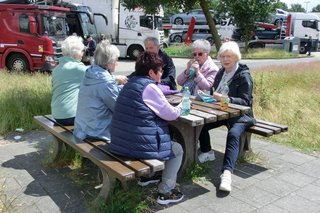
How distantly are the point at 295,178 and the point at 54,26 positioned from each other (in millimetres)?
11283

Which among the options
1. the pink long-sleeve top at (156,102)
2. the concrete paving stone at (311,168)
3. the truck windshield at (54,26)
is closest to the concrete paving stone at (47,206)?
the pink long-sleeve top at (156,102)

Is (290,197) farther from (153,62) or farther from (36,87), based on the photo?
(36,87)

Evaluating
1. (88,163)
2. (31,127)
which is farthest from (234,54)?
(31,127)

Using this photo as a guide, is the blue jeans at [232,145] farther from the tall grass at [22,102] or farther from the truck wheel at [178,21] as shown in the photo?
the truck wheel at [178,21]

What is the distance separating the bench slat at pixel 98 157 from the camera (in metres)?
2.88

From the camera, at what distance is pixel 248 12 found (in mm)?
25859

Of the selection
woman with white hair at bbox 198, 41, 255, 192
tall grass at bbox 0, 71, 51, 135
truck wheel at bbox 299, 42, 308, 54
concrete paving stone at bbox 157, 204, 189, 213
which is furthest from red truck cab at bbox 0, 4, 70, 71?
truck wheel at bbox 299, 42, 308, 54

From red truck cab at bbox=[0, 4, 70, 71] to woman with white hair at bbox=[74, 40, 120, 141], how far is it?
9163 mm

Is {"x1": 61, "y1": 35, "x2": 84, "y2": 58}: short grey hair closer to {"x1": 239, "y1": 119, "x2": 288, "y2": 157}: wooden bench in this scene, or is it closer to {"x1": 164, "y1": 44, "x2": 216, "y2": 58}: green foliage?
{"x1": 239, "y1": 119, "x2": 288, "y2": 157}: wooden bench

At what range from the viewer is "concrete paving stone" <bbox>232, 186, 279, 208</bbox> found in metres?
3.50

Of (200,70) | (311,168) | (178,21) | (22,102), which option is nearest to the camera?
(311,168)

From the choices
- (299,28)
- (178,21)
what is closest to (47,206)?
(299,28)

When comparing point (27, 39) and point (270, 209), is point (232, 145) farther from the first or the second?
point (27, 39)

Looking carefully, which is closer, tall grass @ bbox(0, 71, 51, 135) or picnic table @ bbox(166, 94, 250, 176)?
picnic table @ bbox(166, 94, 250, 176)
